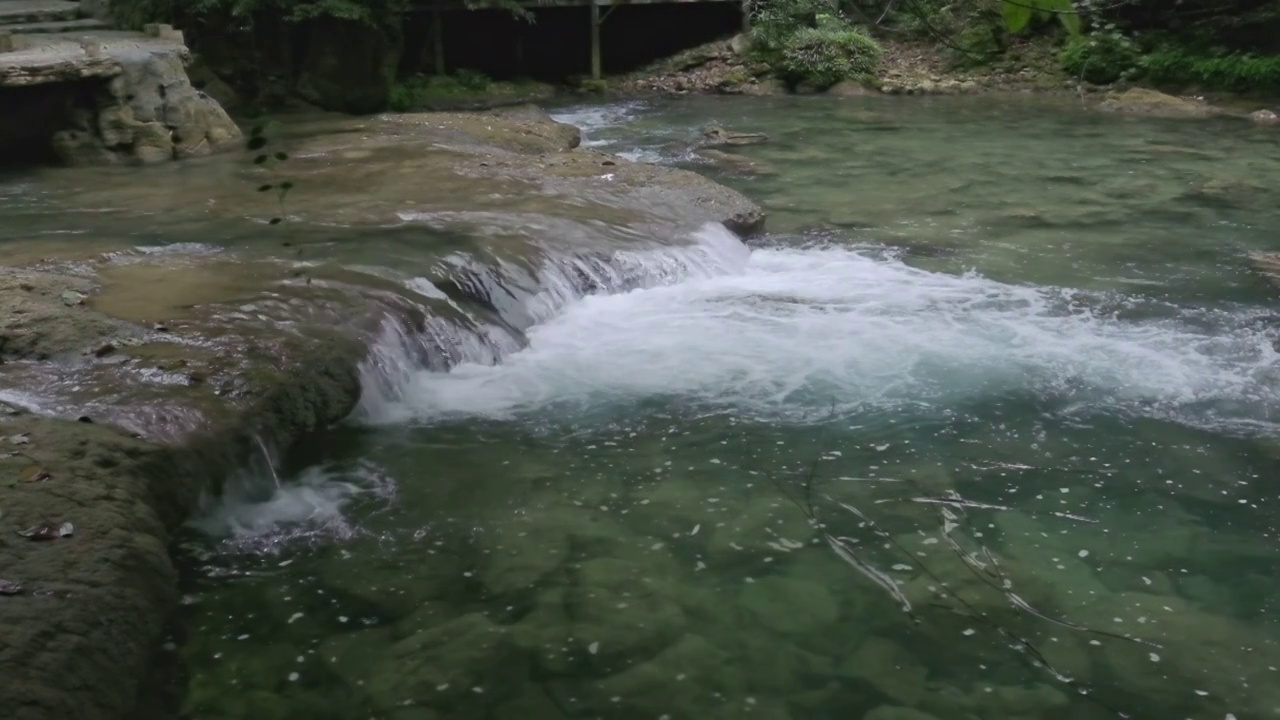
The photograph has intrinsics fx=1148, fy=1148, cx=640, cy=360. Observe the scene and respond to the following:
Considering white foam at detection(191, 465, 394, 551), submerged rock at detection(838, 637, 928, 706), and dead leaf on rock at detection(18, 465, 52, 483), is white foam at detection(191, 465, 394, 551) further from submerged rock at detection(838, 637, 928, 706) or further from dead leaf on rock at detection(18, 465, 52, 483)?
submerged rock at detection(838, 637, 928, 706)

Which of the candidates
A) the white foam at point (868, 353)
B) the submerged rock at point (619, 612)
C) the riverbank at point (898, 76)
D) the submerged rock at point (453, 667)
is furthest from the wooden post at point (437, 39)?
the submerged rock at point (453, 667)

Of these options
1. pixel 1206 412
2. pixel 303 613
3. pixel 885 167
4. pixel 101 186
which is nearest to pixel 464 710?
pixel 303 613

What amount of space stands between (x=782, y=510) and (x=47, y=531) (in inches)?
110

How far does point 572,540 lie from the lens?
183 inches

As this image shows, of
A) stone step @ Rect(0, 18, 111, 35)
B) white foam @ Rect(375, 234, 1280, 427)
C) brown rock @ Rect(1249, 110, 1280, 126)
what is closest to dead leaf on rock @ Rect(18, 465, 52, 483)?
white foam @ Rect(375, 234, 1280, 427)

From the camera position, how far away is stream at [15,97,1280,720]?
377cm

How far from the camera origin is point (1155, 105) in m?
17.9

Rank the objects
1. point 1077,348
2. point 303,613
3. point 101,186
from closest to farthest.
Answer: point 303,613, point 1077,348, point 101,186

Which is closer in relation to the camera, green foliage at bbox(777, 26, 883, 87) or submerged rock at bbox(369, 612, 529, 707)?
submerged rock at bbox(369, 612, 529, 707)

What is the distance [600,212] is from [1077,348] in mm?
3742

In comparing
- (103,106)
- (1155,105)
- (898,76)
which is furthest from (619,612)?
(898,76)

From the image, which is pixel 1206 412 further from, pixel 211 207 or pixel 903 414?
pixel 211 207

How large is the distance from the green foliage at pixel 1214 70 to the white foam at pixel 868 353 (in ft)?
42.7

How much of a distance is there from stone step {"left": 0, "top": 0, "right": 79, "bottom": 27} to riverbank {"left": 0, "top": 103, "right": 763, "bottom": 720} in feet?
16.4
